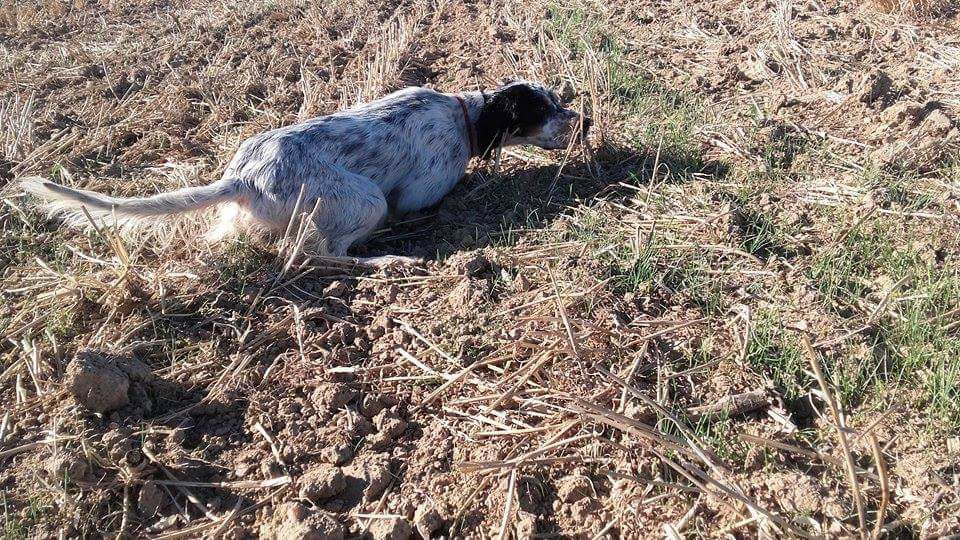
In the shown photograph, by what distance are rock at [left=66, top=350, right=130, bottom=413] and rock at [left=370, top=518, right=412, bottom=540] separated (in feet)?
4.42

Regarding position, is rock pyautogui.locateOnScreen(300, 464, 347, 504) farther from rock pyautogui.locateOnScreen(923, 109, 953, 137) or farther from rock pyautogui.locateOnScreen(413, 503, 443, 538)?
rock pyautogui.locateOnScreen(923, 109, 953, 137)

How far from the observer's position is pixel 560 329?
3.18m

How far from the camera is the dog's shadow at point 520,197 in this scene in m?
4.38

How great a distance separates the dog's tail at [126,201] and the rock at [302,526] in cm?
197

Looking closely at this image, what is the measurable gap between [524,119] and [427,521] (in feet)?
10.8

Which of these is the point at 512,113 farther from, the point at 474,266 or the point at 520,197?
the point at 474,266

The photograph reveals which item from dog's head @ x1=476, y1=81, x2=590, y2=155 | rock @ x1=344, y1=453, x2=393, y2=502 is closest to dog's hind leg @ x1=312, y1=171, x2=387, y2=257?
dog's head @ x1=476, y1=81, x2=590, y2=155

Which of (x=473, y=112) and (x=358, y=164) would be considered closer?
(x=358, y=164)

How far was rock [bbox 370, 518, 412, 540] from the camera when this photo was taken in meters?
2.47

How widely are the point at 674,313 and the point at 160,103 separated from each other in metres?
5.07

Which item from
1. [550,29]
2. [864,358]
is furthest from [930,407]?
[550,29]

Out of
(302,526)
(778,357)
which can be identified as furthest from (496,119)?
(302,526)

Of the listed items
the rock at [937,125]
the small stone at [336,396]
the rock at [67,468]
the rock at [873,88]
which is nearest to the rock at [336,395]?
the small stone at [336,396]

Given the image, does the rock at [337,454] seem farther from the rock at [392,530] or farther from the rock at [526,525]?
the rock at [526,525]
